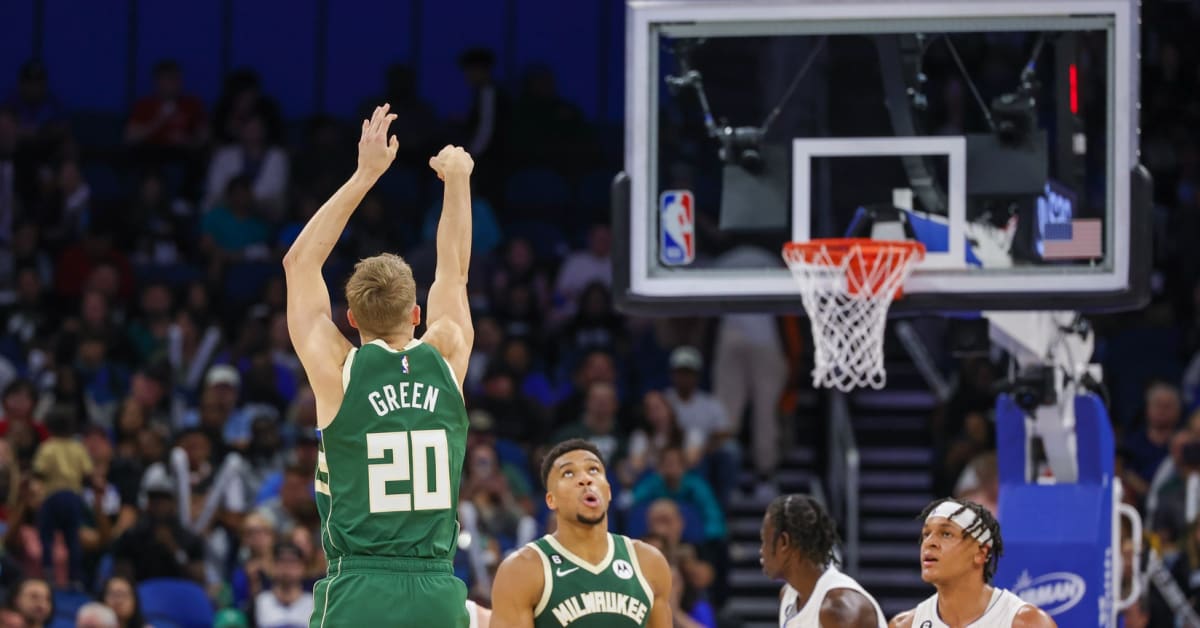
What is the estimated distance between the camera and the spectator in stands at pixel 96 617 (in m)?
10.8

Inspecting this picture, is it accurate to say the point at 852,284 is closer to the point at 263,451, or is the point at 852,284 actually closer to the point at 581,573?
the point at 581,573

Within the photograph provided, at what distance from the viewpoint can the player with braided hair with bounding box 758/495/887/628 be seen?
735 cm

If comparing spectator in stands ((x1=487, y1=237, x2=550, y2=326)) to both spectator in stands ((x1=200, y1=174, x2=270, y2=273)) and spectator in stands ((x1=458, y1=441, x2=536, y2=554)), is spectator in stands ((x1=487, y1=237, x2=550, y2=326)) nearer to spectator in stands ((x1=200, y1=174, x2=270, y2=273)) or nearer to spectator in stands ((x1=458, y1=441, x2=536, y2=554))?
spectator in stands ((x1=200, y1=174, x2=270, y2=273))

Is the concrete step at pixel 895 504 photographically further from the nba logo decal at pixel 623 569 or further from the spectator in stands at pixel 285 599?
the nba logo decal at pixel 623 569

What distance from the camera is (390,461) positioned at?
5.85 m

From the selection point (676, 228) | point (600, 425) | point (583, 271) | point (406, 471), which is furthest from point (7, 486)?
point (406, 471)

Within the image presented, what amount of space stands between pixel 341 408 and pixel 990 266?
3.43 meters

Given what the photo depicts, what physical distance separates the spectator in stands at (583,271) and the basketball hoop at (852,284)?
7.80 metres

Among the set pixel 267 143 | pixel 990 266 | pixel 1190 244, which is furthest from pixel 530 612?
pixel 267 143

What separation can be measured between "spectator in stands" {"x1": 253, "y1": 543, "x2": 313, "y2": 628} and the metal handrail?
437 centimetres

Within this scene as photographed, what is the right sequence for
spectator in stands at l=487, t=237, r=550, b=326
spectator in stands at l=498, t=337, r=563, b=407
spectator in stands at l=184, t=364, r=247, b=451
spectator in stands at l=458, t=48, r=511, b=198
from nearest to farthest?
spectator in stands at l=184, t=364, r=247, b=451 < spectator in stands at l=498, t=337, r=563, b=407 < spectator in stands at l=487, t=237, r=550, b=326 < spectator in stands at l=458, t=48, r=511, b=198

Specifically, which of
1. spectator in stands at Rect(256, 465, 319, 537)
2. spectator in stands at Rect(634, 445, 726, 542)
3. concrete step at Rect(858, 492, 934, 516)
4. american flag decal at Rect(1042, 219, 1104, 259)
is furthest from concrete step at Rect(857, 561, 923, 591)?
american flag decal at Rect(1042, 219, 1104, 259)

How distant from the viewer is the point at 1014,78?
32.7 feet

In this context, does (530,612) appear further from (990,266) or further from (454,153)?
(990,266)
